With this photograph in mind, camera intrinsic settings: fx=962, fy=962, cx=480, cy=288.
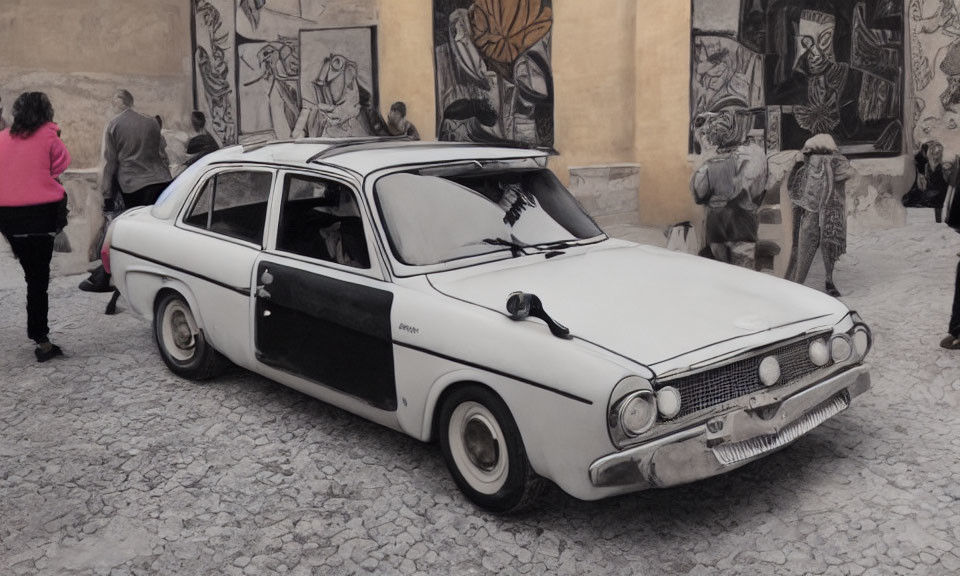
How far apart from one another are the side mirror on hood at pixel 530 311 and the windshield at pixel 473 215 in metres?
0.72

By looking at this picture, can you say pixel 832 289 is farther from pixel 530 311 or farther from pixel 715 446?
pixel 530 311

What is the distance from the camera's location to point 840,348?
4355 millimetres

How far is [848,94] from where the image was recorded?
10562 millimetres

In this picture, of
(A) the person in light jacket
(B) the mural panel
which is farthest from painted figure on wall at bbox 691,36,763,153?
(A) the person in light jacket

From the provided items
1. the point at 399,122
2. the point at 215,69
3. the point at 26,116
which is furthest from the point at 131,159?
the point at 215,69

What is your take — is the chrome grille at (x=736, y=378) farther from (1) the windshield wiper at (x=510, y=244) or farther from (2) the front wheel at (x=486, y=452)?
(1) the windshield wiper at (x=510, y=244)

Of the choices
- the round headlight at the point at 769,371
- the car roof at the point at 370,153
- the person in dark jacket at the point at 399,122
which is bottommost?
the round headlight at the point at 769,371

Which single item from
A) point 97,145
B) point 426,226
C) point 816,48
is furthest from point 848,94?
point 97,145

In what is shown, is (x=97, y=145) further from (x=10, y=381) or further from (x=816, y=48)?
(x=816, y=48)

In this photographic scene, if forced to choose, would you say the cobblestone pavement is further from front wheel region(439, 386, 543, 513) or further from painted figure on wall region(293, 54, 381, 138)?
painted figure on wall region(293, 54, 381, 138)

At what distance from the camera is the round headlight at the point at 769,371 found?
3.98 m

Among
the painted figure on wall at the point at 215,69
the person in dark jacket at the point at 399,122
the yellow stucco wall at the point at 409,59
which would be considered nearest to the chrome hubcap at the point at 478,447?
the person in dark jacket at the point at 399,122

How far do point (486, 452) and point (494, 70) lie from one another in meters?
9.43

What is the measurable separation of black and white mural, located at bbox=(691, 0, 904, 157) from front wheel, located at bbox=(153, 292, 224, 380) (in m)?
6.39
